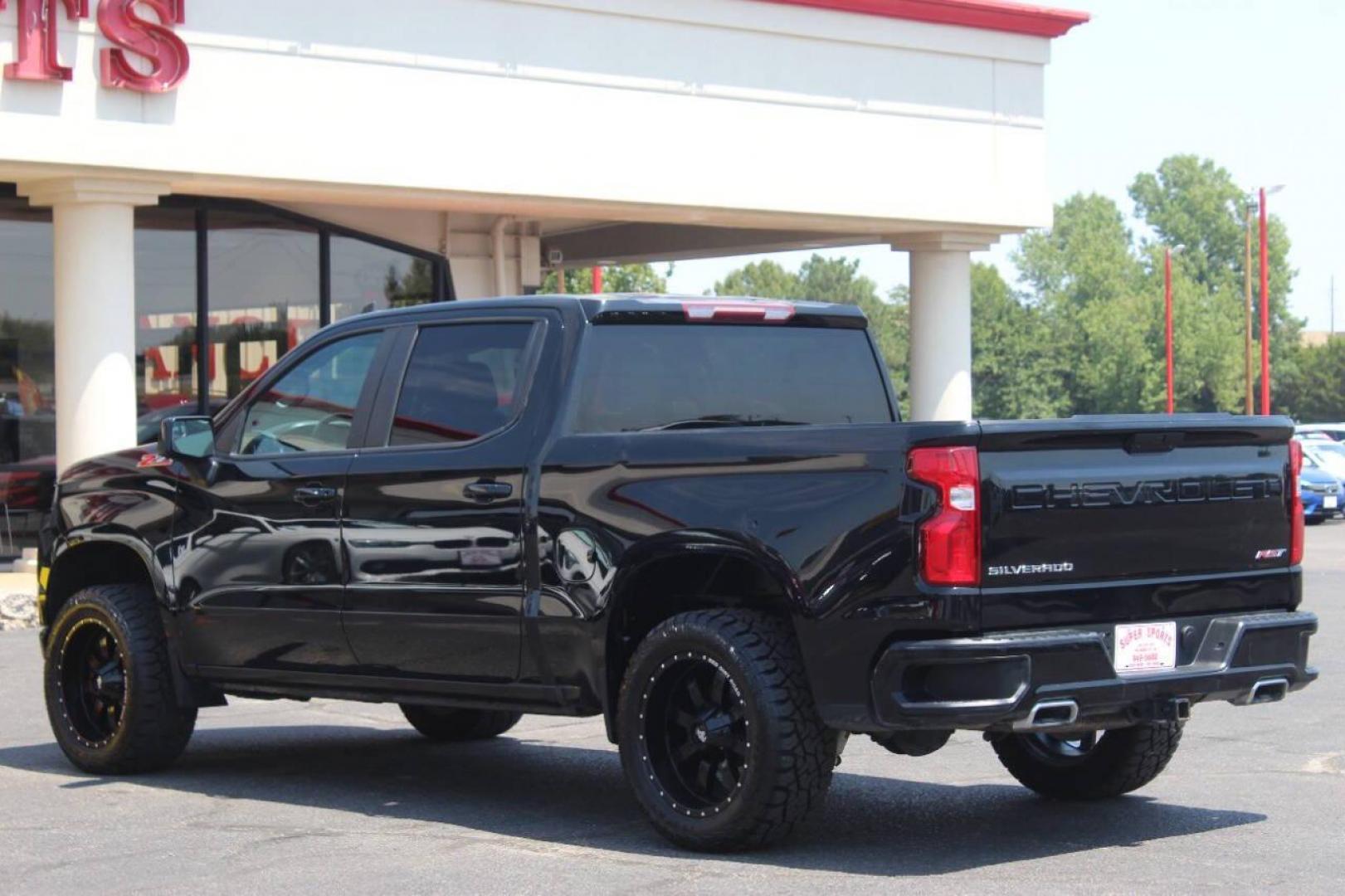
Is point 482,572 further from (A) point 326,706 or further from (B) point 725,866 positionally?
(A) point 326,706

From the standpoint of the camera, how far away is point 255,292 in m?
23.1

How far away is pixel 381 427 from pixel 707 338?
1.35m

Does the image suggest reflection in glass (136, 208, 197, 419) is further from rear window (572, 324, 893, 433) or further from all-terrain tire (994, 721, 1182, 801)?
all-terrain tire (994, 721, 1182, 801)

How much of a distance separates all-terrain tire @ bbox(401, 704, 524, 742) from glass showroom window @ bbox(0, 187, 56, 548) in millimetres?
12220

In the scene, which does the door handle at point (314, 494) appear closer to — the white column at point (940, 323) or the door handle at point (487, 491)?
the door handle at point (487, 491)

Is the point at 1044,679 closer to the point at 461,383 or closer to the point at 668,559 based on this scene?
the point at 668,559

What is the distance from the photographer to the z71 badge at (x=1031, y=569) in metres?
6.66

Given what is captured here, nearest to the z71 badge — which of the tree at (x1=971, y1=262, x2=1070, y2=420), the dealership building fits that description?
the dealership building

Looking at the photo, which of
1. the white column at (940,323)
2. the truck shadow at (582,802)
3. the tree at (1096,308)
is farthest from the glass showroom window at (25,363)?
the tree at (1096,308)

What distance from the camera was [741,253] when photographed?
28.9 metres

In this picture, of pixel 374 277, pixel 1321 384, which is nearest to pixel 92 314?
pixel 374 277

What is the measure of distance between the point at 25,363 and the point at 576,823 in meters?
14.9

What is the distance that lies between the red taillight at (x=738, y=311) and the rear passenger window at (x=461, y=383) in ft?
2.09

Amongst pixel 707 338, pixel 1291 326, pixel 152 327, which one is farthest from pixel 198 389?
pixel 1291 326
